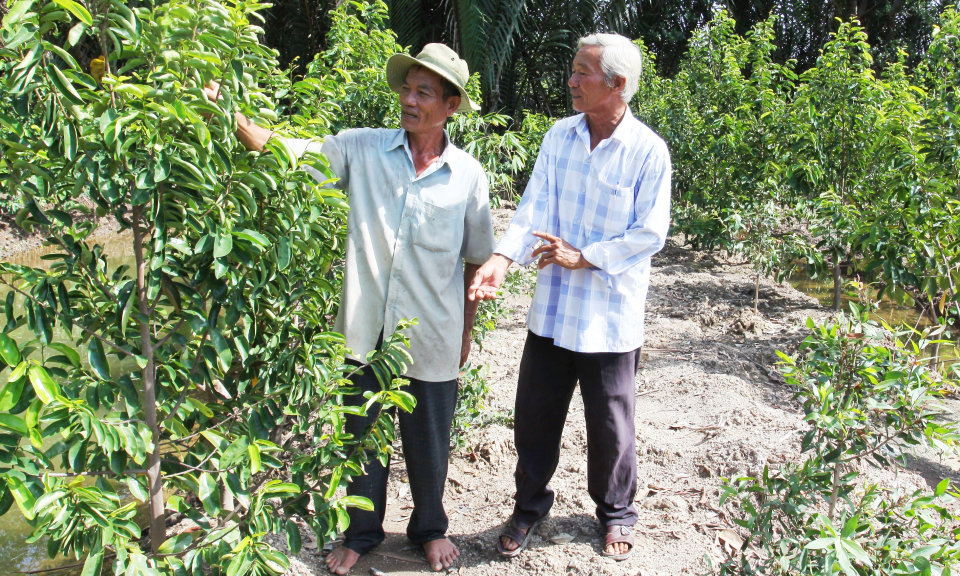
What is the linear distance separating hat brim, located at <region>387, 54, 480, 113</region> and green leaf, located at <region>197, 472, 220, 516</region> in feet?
4.70

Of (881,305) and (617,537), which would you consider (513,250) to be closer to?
(617,537)

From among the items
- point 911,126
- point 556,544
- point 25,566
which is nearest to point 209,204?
point 556,544

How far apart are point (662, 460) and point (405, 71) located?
2.22 metres

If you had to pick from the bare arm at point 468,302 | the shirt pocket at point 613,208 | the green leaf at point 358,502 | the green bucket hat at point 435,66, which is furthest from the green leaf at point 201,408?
Answer: the shirt pocket at point 613,208

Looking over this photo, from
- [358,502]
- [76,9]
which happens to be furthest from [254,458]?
[76,9]

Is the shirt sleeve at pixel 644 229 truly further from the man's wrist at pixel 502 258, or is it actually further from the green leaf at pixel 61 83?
the green leaf at pixel 61 83

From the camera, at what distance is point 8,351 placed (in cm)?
143

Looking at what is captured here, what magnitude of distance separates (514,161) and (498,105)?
798cm

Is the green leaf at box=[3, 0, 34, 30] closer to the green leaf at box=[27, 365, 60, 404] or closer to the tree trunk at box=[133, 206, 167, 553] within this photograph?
the tree trunk at box=[133, 206, 167, 553]

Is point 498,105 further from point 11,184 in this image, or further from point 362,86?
point 11,184

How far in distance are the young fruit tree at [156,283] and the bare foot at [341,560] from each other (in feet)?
2.10

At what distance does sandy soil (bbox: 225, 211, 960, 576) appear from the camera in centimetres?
288

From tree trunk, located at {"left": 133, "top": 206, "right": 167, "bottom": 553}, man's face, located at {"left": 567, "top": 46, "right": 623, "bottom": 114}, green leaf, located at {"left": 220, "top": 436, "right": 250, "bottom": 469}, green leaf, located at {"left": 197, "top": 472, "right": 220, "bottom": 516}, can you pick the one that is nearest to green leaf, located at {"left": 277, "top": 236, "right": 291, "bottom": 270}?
tree trunk, located at {"left": 133, "top": 206, "right": 167, "bottom": 553}

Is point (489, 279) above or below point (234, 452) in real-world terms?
above
